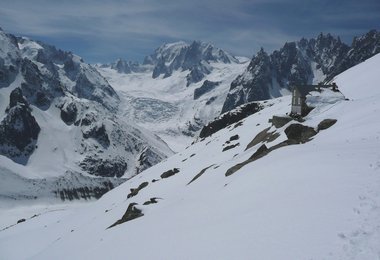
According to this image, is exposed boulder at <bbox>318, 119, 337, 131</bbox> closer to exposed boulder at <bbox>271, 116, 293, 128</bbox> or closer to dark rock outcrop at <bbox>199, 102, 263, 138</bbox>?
exposed boulder at <bbox>271, 116, 293, 128</bbox>

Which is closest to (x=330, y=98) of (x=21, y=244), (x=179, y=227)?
(x=179, y=227)

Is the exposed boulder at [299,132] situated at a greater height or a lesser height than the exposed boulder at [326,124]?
lesser

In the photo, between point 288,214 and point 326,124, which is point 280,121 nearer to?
point 326,124

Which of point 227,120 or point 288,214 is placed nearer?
point 288,214

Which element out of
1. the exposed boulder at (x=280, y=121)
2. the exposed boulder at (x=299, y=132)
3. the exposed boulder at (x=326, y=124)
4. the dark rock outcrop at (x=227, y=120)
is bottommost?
the dark rock outcrop at (x=227, y=120)

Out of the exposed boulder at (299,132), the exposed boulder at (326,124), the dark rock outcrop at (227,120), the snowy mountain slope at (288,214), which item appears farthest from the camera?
the dark rock outcrop at (227,120)

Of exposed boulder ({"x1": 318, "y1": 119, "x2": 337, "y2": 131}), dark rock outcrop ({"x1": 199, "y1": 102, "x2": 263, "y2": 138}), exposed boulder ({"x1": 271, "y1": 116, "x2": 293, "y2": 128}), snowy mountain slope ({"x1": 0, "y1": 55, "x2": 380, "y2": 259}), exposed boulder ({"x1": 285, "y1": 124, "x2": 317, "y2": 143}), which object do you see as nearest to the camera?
snowy mountain slope ({"x1": 0, "y1": 55, "x2": 380, "y2": 259})

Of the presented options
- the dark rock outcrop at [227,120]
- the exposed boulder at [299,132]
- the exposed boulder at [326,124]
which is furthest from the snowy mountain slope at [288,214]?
the dark rock outcrop at [227,120]

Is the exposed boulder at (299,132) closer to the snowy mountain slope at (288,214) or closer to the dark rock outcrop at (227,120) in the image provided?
the snowy mountain slope at (288,214)

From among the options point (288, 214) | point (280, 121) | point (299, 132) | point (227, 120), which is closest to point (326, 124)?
point (299, 132)

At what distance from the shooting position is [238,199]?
22672 millimetres

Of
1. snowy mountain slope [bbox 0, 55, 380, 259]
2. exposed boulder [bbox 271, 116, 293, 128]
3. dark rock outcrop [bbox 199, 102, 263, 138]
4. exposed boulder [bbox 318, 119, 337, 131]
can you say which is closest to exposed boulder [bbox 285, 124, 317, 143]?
snowy mountain slope [bbox 0, 55, 380, 259]

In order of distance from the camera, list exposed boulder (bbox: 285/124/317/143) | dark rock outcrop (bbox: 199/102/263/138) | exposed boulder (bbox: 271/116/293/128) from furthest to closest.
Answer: dark rock outcrop (bbox: 199/102/263/138) < exposed boulder (bbox: 271/116/293/128) < exposed boulder (bbox: 285/124/317/143)

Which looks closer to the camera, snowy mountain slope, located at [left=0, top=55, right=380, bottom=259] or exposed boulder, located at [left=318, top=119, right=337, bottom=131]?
snowy mountain slope, located at [left=0, top=55, right=380, bottom=259]
